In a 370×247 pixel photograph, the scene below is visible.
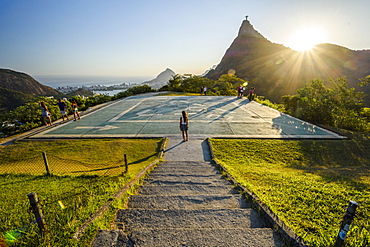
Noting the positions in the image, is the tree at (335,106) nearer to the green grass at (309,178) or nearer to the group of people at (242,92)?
the green grass at (309,178)

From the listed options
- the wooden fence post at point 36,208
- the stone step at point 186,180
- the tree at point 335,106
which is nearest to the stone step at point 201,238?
the wooden fence post at point 36,208

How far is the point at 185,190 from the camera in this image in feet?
13.6

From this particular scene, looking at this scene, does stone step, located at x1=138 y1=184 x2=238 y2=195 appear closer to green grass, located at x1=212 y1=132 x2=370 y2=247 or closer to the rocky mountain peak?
green grass, located at x1=212 y1=132 x2=370 y2=247

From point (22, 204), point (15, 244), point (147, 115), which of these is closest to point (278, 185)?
point (15, 244)

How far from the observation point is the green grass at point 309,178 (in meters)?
2.75

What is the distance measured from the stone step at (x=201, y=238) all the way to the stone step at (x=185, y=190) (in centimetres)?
166

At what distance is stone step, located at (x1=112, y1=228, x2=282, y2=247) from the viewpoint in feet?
7.03

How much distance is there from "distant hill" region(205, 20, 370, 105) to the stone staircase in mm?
57536

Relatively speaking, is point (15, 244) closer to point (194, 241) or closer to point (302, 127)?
point (194, 241)

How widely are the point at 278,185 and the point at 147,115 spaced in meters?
11.1

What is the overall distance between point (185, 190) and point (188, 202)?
0.75 m

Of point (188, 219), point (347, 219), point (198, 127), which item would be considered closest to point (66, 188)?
point (188, 219)

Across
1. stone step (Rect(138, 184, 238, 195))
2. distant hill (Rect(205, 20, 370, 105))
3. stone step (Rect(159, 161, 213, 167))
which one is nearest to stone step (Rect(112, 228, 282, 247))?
stone step (Rect(138, 184, 238, 195))

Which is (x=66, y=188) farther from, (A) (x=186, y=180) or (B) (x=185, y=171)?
(B) (x=185, y=171)
